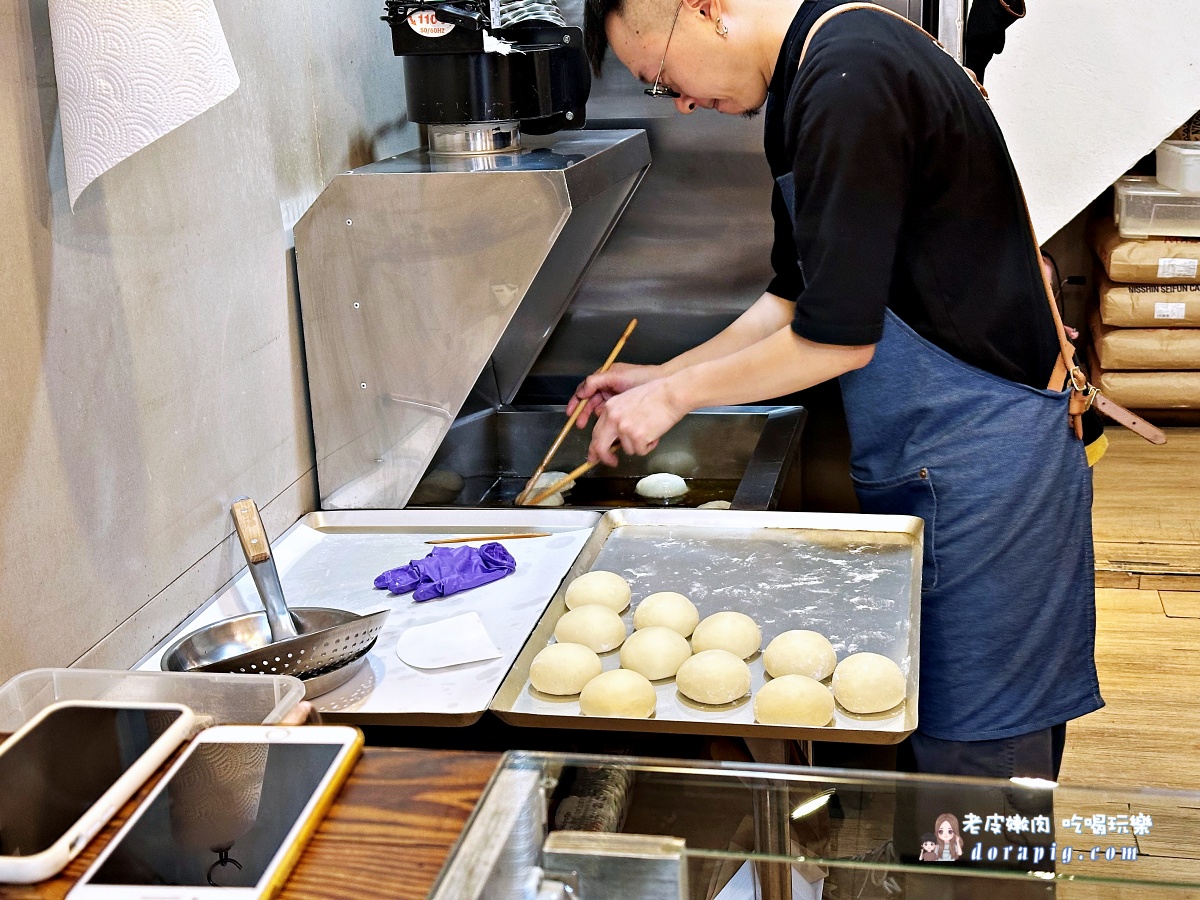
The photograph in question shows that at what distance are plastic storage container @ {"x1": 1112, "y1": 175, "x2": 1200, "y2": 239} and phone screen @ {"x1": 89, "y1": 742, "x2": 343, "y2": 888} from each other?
14.2ft

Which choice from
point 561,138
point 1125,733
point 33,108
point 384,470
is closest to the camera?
point 33,108

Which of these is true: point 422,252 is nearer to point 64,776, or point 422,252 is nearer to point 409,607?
point 409,607

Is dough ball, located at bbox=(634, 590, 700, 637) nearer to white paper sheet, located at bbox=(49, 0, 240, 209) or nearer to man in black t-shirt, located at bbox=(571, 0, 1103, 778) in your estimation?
man in black t-shirt, located at bbox=(571, 0, 1103, 778)

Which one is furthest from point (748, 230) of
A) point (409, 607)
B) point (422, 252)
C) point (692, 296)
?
point (409, 607)

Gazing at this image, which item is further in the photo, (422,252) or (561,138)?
(561,138)

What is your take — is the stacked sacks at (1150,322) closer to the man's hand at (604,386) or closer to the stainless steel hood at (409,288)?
the man's hand at (604,386)

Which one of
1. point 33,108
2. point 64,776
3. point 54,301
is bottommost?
point 64,776

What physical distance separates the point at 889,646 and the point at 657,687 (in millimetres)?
302

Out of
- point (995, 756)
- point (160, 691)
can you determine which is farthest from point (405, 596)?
point (995, 756)

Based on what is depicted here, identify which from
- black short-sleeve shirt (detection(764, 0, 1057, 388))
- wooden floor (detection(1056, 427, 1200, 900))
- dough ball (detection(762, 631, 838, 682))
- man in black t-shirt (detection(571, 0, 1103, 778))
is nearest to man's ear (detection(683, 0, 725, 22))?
Answer: man in black t-shirt (detection(571, 0, 1103, 778))

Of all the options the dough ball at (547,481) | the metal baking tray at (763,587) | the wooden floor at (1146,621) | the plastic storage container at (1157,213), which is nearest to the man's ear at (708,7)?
the metal baking tray at (763,587)

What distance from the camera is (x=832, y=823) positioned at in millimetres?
804

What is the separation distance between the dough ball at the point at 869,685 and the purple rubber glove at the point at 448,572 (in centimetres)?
57

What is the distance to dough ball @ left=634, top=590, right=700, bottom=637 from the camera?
1521mm
